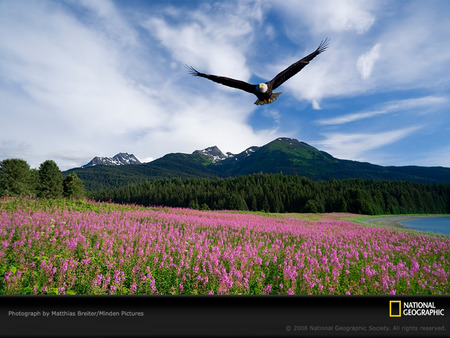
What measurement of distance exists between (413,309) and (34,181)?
189 feet

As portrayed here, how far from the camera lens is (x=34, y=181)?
145 feet

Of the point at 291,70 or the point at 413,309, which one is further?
the point at 291,70

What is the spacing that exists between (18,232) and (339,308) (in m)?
7.04

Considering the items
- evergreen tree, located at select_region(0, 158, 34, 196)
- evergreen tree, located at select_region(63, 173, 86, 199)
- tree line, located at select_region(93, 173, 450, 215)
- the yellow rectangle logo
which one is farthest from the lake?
evergreen tree, located at select_region(63, 173, 86, 199)

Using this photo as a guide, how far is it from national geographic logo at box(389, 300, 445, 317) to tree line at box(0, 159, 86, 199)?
19692 mm

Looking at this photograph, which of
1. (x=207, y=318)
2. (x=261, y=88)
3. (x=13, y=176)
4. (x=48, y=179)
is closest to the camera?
(x=207, y=318)

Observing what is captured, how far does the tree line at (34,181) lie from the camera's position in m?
30.8

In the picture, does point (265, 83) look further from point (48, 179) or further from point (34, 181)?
point (34, 181)

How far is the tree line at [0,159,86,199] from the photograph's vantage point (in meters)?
30.8

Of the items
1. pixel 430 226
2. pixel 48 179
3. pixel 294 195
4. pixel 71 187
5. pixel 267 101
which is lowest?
pixel 430 226

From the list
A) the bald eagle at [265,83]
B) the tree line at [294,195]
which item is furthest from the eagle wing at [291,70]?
the tree line at [294,195]

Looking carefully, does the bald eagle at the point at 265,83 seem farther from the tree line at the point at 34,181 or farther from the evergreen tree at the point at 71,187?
the evergreen tree at the point at 71,187

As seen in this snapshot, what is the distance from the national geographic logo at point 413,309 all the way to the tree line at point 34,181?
19.7m

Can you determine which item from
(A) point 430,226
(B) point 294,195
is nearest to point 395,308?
(A) point 430,226
